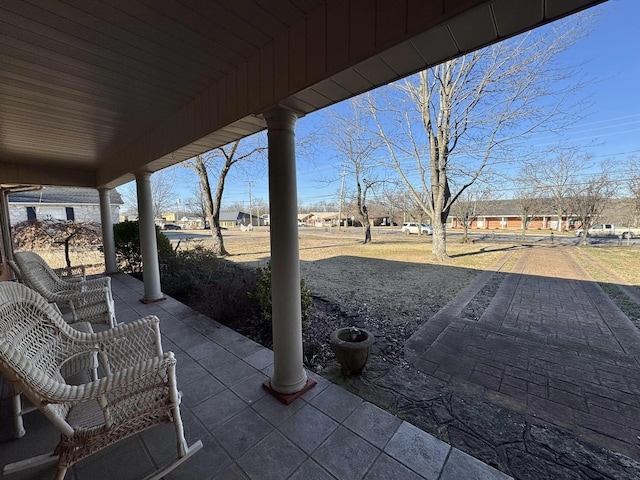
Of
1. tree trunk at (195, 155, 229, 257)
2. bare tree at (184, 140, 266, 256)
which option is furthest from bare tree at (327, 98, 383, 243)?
tree trunk at (195, 155, 229, 257)

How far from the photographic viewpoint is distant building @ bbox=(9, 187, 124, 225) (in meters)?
12.4

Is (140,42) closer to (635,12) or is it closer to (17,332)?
(17,332)

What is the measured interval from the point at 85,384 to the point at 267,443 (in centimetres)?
111

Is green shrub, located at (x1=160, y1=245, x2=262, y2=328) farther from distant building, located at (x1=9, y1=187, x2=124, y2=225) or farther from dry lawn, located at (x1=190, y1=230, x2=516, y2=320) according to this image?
distant building, located at (x1=9, y1=187, x2=124, y2=225)

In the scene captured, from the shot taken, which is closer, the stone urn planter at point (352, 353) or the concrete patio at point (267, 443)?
the concrete patio at point (267, 443)

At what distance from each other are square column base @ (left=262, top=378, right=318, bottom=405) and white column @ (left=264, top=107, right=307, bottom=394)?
2 cm

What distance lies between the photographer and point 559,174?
15.8 metres

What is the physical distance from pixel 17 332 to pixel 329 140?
14.0 m

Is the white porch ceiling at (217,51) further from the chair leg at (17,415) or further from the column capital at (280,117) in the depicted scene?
the chair leg at (17,415)

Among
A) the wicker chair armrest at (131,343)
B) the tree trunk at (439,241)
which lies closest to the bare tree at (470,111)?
the tree trunk at (439,241)

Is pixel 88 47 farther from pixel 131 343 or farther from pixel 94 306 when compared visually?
pixel 94 306

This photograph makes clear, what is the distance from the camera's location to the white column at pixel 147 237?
4.16m

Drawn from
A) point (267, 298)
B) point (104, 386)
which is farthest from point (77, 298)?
point (104, 386)

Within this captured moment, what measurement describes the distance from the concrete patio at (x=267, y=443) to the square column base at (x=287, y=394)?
37 mm
